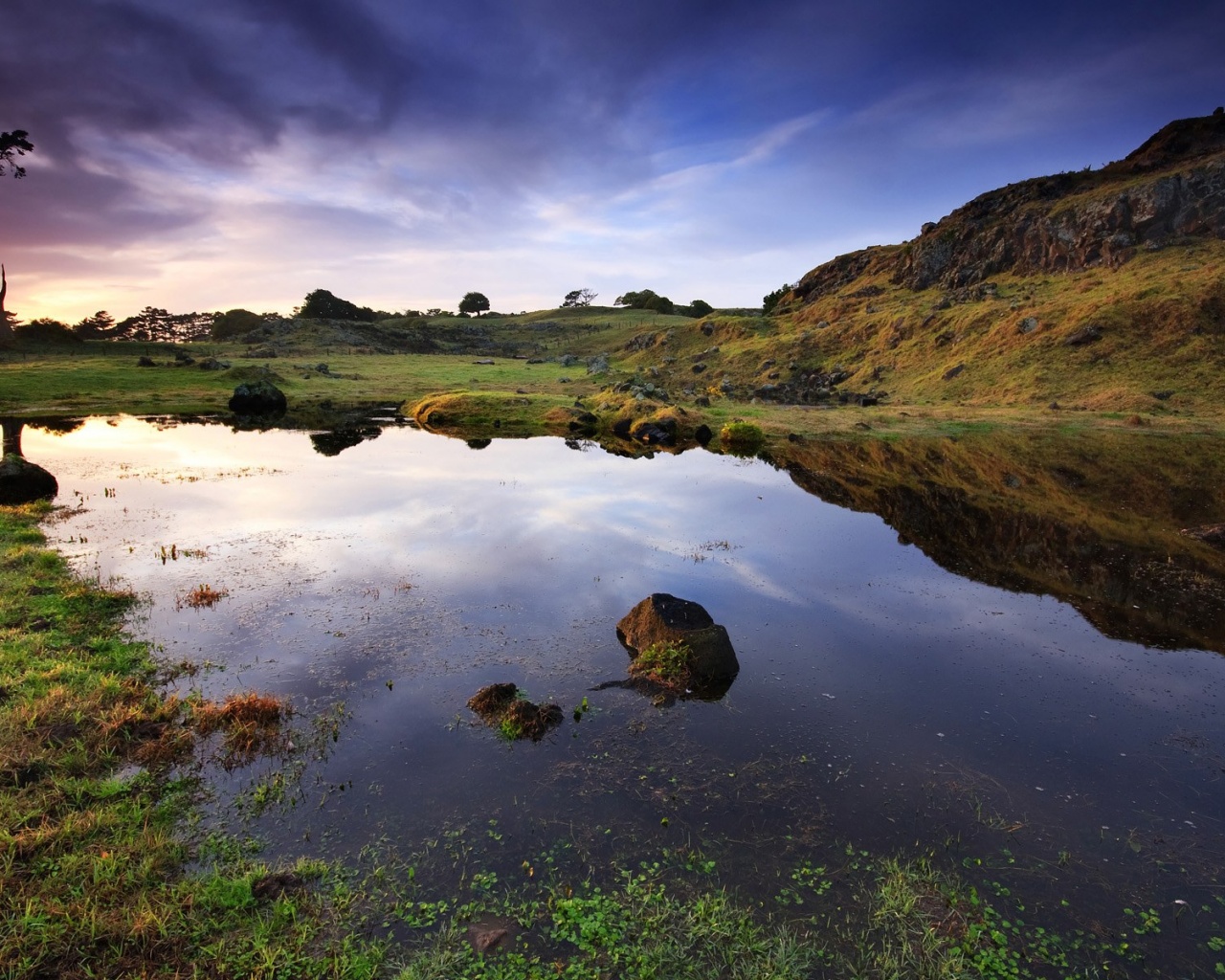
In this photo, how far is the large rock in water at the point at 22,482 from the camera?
81.7ft

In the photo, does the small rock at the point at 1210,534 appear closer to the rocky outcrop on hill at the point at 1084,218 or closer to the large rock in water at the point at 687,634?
the large rock in water at the point at 687,634

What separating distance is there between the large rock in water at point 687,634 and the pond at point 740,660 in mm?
514

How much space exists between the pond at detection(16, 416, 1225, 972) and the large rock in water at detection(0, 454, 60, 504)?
0.94 metres

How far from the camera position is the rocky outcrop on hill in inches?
3012

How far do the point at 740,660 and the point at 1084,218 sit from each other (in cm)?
9421

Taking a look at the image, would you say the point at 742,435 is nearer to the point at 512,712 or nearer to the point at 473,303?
the point at 512,712

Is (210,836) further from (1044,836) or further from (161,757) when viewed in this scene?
(1044,836)

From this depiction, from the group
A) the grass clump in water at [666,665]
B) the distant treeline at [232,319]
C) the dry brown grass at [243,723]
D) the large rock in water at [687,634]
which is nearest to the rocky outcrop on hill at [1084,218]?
the distant treeline at [232,319]

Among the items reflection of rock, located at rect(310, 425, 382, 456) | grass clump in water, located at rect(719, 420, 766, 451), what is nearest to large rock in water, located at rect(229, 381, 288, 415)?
reflection of rock, located at rect(310, 425, 382, 456)

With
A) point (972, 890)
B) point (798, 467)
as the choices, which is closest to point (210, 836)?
point (972, 890)

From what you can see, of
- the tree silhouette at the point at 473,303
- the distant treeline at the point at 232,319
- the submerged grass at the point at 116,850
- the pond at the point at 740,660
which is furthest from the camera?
the tree silhouette at the point at 473,303

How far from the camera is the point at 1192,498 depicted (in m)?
29.0

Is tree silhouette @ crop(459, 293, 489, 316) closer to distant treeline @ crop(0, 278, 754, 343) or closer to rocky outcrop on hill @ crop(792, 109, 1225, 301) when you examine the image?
distant treeline @ crop(0, 278, 754, 343)

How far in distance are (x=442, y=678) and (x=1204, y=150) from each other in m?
114
